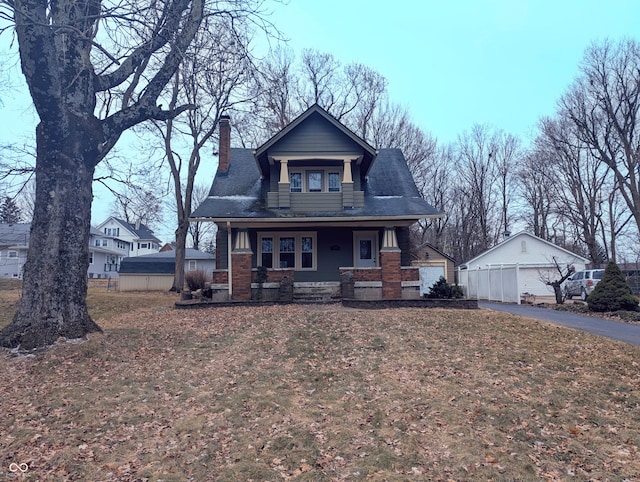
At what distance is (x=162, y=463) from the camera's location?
4.40 m

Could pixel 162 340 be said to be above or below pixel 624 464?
above

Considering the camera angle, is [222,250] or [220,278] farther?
[222,250]

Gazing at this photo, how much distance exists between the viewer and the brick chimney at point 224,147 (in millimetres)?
19719

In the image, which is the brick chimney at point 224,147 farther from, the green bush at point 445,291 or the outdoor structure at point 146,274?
the outdoor structure at point 146,274

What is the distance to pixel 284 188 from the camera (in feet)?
54.9

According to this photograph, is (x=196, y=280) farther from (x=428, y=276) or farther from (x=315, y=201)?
(x=428, y=276)

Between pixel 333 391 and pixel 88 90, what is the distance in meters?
7.67

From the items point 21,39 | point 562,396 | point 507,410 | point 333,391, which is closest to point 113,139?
point 21,39

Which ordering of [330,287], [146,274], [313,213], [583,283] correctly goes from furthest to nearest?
[146,274]
[583,283]
[313,213]
[330,287]

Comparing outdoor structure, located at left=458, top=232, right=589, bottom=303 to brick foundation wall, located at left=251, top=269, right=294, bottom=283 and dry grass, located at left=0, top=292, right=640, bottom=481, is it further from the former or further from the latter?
dry grass, located at left=0, top=292, right=640, bottom=481

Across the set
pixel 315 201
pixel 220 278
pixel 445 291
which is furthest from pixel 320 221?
pixel 445 291

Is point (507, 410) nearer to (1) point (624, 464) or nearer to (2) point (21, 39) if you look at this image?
(1) point (624, 464)

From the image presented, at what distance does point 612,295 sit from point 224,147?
16.4 meters
